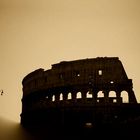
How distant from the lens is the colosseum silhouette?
15.6 meters

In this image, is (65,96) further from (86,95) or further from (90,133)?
(90,133)

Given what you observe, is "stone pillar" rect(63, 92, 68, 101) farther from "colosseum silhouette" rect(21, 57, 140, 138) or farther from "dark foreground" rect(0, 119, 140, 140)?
"dark foreground" rect(0, 119, 140, 140)

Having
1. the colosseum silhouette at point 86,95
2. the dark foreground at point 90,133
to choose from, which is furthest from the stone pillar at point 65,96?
the dark foreground at point 90,133

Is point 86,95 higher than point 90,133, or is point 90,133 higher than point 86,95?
point 86,95

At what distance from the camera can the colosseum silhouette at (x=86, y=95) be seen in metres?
15.6

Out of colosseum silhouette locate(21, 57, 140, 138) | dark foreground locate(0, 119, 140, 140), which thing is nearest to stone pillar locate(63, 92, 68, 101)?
colosseum silhouette locate(21, 57, 140, 138)

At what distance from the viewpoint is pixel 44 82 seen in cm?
1955

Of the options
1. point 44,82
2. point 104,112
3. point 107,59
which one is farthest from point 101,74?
point 44,82

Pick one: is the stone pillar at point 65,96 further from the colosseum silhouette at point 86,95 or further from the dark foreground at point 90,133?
the dark foreground at point 90,133

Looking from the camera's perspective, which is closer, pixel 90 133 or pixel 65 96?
pixel 90 133

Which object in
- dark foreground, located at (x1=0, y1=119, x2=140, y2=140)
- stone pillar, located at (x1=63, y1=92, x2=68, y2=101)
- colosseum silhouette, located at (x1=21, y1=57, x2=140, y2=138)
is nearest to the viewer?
dark foreground, located at (x1=0, y1=119, x2=140, y2=140)

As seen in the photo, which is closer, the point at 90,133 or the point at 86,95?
the point at 90,133

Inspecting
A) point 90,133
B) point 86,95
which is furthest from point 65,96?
point 90,133

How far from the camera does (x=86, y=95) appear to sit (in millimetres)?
16766
